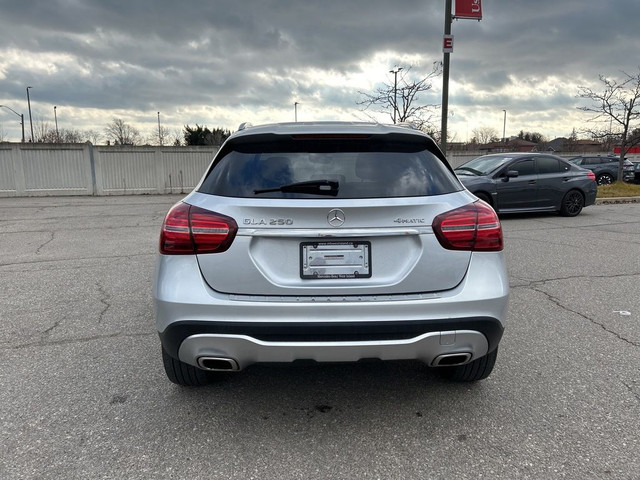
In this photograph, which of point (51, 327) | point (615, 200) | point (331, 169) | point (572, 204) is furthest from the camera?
point (615, 200)

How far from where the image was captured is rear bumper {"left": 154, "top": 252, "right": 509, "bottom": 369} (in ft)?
7.30

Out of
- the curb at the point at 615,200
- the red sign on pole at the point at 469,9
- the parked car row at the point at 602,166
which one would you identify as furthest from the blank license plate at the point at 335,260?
the parked car row at the point at 602,166

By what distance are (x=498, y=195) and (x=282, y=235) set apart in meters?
9.50

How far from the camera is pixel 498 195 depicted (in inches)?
416

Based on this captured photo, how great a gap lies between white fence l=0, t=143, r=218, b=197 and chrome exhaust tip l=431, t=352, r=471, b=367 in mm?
20385

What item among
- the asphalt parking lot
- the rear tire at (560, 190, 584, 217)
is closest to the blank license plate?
the asphalt parking lot

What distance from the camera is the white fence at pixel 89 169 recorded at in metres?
19.3

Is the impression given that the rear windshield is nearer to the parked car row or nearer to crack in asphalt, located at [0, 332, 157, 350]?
crack in asphalt, located at [0, 332, 157, 350]

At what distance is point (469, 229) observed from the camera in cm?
237

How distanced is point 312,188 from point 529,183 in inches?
395

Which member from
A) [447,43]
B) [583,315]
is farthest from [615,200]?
[583,315]

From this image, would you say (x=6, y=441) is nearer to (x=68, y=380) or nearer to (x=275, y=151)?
(x=68, y=380)

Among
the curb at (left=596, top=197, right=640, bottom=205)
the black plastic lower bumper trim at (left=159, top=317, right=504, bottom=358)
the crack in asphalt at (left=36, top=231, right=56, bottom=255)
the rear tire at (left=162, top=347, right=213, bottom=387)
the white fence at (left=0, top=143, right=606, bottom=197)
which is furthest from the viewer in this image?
the white fence at (left=0, top=143, right=606, bottom=197)

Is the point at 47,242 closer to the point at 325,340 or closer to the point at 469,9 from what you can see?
the point at 325,340
